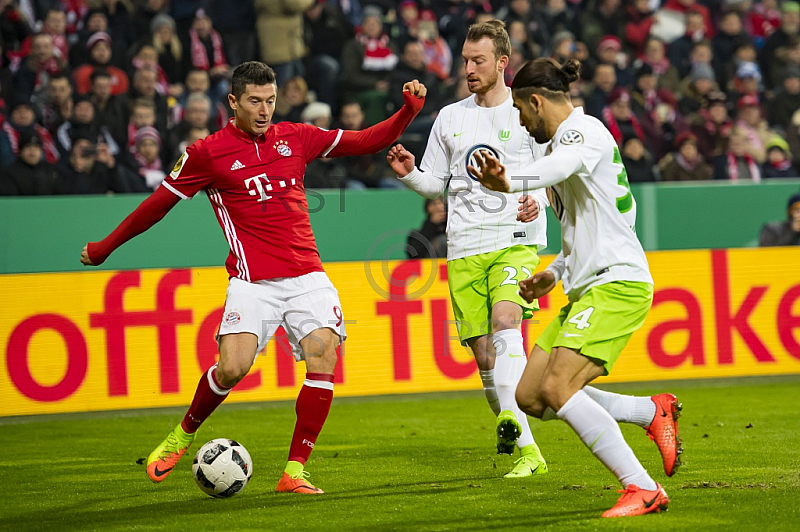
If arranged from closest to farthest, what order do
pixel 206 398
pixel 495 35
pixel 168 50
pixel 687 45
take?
pixel 206 398, pixel 495 35, pixel 168 50, pixel 687 45

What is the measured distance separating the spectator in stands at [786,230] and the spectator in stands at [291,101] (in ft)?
18.0

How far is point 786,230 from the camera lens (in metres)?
12.0

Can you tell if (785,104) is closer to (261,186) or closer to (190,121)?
(190,121)

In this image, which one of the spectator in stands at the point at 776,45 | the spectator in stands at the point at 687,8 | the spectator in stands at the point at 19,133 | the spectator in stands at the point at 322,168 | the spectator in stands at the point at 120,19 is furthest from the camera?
the spectator in stands at the point at 687,8

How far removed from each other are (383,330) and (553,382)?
214 inches

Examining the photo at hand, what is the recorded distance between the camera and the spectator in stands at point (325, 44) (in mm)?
13109

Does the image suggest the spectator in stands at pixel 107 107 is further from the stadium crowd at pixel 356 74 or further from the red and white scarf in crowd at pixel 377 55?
the red and white scarf in crowd at pixel 377 55

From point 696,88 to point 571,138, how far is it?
429 inches

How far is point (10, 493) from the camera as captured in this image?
604 centimetres

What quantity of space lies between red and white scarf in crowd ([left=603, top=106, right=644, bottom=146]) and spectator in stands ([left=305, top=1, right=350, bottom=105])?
339cm

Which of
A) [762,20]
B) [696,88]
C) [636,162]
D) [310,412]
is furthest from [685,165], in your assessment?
[310,412]

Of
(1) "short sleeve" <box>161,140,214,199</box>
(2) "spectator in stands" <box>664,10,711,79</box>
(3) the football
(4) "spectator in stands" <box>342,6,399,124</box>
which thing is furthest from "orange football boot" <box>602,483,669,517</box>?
(2) "spectator in stands" <box>664,10,711,79</box>

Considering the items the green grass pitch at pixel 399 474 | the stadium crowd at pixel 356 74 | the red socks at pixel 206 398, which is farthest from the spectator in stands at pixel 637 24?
the red socks at pixel 206 398

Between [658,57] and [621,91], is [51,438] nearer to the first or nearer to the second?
[621,91]
